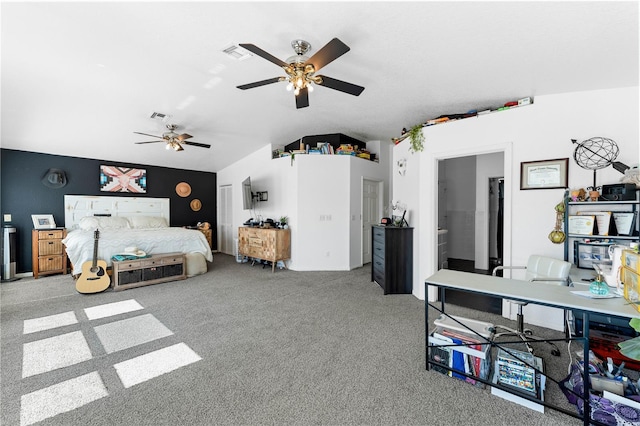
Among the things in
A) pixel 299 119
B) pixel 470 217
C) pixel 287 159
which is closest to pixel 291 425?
pixel 299 119

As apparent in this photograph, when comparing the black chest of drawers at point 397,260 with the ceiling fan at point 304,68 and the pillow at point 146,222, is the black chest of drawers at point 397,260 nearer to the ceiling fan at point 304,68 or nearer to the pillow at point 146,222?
the ceiling fan at point 304,68

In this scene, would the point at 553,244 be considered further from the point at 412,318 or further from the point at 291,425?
the point at 291,425

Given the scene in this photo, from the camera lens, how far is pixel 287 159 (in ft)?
19.1

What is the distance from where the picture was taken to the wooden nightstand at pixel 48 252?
16.5 feet

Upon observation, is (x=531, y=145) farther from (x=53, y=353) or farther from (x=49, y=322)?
(x=49, y=322)

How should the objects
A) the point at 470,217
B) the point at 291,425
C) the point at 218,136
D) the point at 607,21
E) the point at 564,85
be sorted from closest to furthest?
the point at 291,425 < the point at 607,21 < the point at 564,85 < the point at 218,136 < the point at 470,217

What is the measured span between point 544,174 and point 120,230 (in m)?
7.18

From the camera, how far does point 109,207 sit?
6266 millimetres

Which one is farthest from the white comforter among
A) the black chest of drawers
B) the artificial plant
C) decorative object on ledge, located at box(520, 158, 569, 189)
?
the artificial plant

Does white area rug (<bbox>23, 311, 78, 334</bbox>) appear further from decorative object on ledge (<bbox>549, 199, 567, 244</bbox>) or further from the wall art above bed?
decorative object on ledge (<bbox>549, 199, 567, 244</bbox>)

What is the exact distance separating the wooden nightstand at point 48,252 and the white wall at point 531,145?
6.70m

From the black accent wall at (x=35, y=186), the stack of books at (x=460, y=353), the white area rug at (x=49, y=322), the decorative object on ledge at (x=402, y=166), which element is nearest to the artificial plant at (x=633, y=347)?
the stack of books at (x=460, y=353)

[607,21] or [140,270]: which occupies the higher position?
[607,21]

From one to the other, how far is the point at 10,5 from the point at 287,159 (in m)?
4.14
